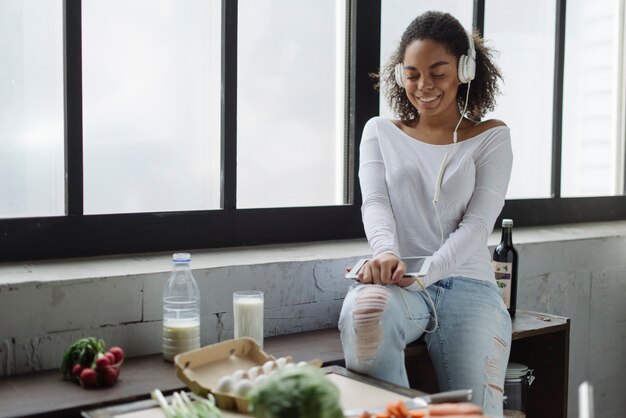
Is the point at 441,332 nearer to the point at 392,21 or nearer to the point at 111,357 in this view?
the point at 111,357

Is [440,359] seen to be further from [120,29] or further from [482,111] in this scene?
[120,29]

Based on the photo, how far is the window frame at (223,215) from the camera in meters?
1.94

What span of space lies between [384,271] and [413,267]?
0.10 m

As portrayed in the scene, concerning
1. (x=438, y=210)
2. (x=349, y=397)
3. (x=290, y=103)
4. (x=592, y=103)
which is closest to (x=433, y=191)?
(x=438, y=210)

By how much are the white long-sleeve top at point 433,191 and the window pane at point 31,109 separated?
815 mm

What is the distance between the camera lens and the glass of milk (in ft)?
6.11

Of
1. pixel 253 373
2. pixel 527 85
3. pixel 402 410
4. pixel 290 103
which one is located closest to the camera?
pixel 402 410

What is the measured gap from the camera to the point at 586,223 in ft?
10.8

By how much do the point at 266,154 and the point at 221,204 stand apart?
223mm

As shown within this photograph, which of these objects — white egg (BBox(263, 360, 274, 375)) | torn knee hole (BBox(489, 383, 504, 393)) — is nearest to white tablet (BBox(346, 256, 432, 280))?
torn knee hole (BBox(489, 383, 504, 393))

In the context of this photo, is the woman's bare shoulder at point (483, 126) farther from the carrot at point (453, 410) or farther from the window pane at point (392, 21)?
the carrot at point (453, 410)

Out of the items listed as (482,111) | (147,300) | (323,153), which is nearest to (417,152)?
(482,111)

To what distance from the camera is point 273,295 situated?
2107 mm

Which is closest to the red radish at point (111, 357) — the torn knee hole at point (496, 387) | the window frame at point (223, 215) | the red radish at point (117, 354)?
the red radish at point (117, 354)
